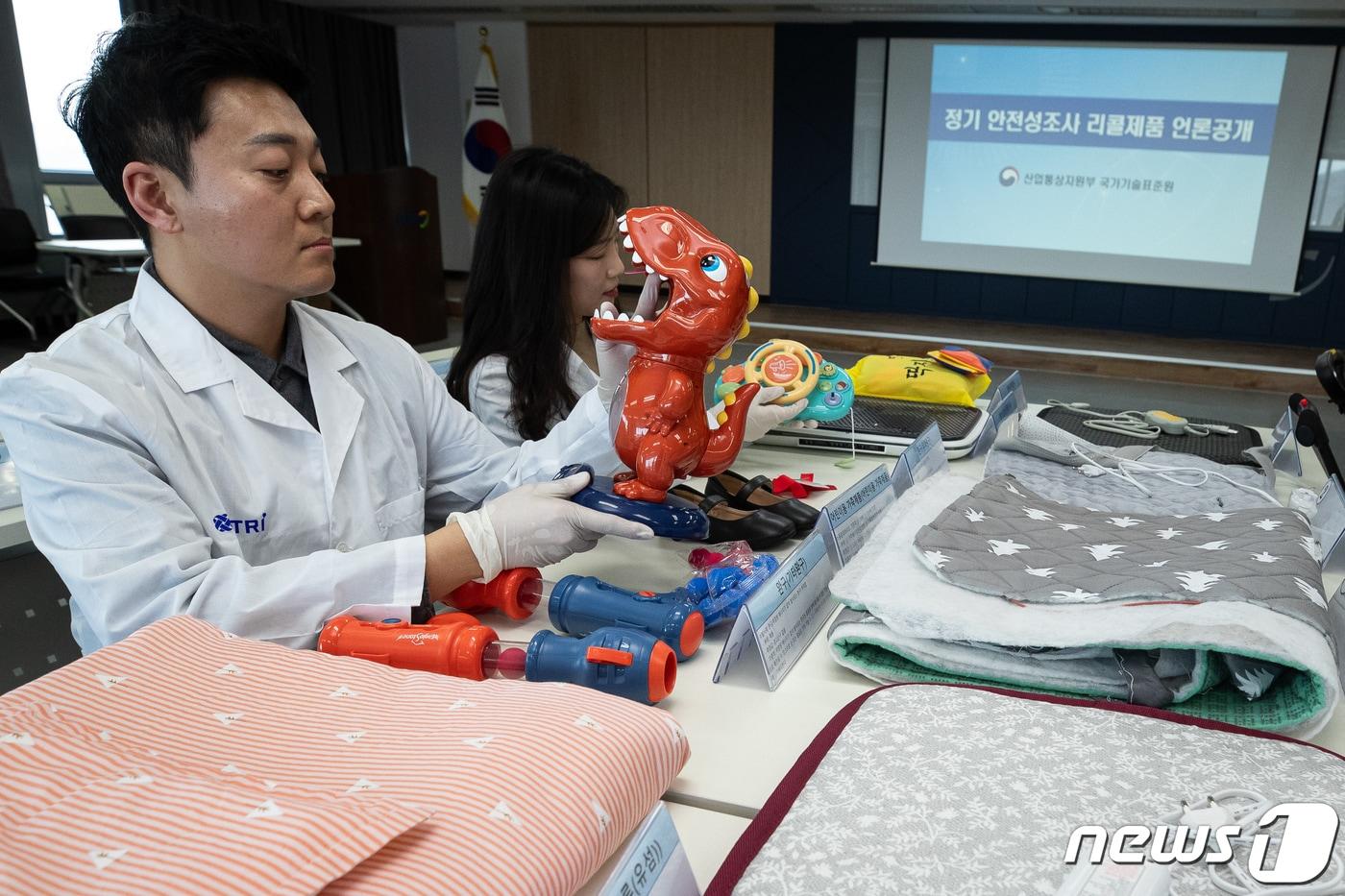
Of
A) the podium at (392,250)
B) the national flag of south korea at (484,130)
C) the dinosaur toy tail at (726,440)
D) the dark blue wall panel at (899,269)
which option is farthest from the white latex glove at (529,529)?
the national flag of south korea at (484,130)

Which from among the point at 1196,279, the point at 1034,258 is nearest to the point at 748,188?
the point at 1034,258

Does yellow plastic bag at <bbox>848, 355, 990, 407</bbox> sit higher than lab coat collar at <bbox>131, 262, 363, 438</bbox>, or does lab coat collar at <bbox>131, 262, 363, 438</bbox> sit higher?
lab coat collar at <bbox>131, 262, 363, 438</bbox>

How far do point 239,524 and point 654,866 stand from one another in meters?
0.69

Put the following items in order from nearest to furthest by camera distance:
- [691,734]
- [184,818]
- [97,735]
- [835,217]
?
[184,818] < [97,735] < [691,734] < [835,217]

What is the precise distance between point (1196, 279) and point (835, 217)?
2.23 m

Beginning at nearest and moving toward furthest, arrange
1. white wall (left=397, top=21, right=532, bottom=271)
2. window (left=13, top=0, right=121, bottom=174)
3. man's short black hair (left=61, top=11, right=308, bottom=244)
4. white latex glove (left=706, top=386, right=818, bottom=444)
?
man's short black hair (left=61, top=11, right=308, bottom=244), white latex glove (left=706, top=386, right=818, bottom=444), window (left=13, top=0, right=121, bottom=174), white wall (left=397, top=21, right=532, bottom=271)

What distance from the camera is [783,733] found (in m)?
0.76

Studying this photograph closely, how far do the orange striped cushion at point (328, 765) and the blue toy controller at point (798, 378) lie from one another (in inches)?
31.5

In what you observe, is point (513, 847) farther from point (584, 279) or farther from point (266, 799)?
point (584, 279)

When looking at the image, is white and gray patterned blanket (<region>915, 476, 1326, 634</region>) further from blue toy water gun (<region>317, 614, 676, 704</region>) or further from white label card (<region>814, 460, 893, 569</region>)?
blue toy water gun (<region>317, 614, 676, 704</region>)

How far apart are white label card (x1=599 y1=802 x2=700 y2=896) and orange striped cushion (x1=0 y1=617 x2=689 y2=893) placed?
0.05 meters

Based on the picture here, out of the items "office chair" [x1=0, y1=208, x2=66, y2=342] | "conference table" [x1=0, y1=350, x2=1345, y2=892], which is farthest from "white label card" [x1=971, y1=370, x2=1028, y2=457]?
"office chair" [x1=0, y1=208, x2=66, y2=342]

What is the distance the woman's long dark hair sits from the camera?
1556 mm

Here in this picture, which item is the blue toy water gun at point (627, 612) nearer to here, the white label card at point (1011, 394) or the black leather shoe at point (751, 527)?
the black leather shoe at point (751, 527)
